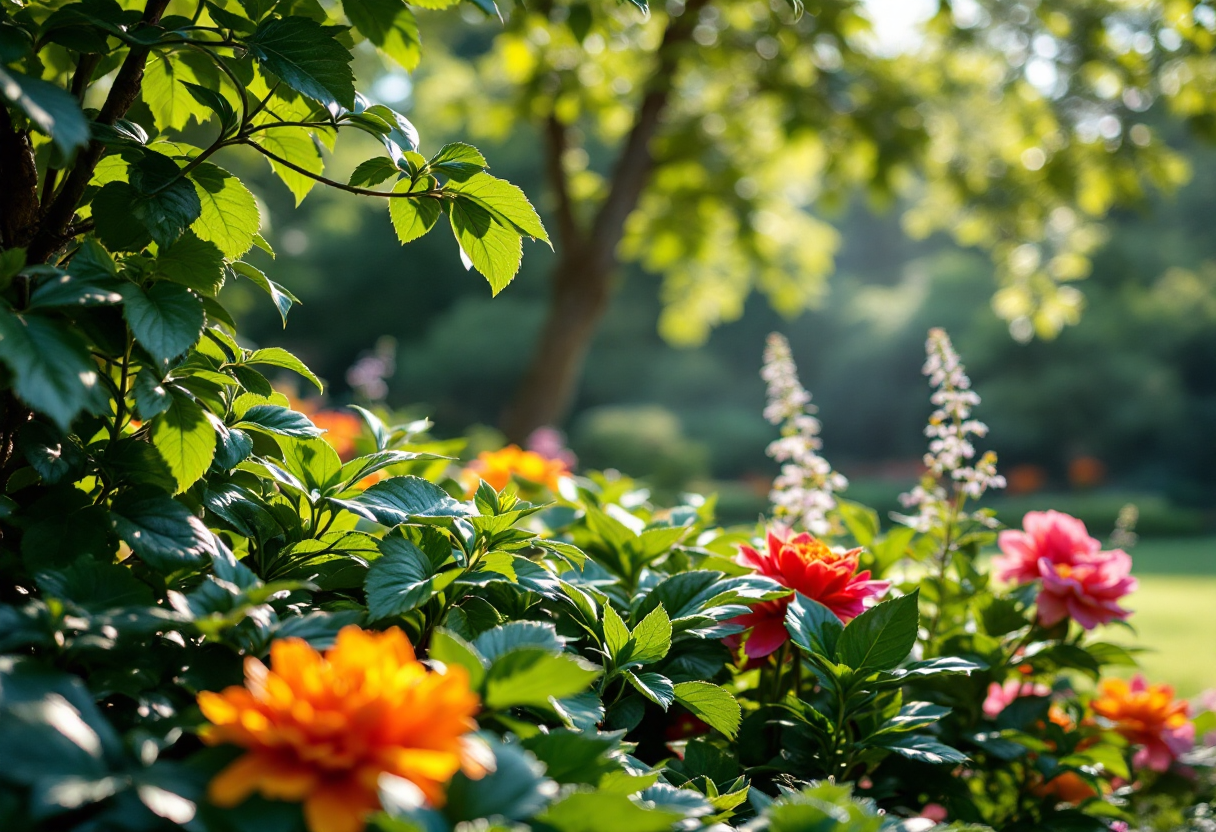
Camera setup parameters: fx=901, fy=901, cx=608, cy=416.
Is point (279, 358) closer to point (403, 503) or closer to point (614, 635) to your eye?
point (403, 503)

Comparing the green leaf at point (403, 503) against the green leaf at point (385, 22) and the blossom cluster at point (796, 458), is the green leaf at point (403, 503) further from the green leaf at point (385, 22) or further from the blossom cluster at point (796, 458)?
the blossom cluster at point (796, 458)

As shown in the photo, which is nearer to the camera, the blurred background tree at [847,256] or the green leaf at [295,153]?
the green leaf at [295,153]

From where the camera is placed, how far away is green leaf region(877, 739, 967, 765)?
0.94m

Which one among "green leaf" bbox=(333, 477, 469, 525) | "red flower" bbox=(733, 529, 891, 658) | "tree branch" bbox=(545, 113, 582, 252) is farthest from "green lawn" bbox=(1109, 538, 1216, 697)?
"tree branch" bbox=(545, 113, 582, 252)

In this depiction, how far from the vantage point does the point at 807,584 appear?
1.13 meters

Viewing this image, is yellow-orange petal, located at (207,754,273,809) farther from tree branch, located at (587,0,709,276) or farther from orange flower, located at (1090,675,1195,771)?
tree branch, located at (587,0,709,276)

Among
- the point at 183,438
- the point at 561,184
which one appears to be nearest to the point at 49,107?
the point at 183,438

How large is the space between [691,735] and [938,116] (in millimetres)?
6141

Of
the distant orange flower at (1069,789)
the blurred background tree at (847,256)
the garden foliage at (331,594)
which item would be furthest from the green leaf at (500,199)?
the blurred background tree at (847,256)

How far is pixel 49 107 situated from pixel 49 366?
0.66ft

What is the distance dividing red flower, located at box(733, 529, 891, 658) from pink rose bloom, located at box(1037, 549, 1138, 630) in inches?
14.5

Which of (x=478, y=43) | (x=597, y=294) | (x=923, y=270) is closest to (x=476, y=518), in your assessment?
(x=597, y=294)

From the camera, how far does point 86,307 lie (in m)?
0.81

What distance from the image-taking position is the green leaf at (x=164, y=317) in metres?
0.74
